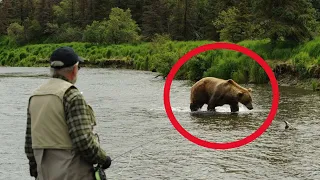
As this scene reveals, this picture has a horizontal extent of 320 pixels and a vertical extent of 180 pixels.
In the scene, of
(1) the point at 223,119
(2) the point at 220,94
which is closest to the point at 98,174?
(1) the point at 223,119

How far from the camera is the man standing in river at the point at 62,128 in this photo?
4.60m

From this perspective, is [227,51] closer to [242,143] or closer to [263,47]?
[263,47]

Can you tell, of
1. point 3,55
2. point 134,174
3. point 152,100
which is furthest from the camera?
point 3,55

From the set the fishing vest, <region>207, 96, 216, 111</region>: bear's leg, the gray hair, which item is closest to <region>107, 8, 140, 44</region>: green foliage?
<region>207, 96, 216, 111</region>: bear's leg

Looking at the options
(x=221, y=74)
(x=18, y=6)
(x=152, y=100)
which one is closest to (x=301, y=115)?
(x=152, y=100)

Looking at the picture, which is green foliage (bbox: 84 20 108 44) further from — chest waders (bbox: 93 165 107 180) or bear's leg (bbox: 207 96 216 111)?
chest waders (bbox: 93 165 107 180)

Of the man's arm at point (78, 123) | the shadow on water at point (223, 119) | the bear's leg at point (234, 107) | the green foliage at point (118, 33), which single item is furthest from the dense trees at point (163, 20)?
the man's arm at point (78, 123)

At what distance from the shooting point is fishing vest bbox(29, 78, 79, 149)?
4.61 metres

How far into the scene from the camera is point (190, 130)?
13594 millimetres

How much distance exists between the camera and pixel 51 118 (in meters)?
4.63

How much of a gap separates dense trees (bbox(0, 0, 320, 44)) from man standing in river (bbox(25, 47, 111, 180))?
24099 mm

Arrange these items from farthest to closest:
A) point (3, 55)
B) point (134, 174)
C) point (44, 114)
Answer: point (3, 55), point (134, 174), point (44, 114)

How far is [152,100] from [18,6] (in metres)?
83.4

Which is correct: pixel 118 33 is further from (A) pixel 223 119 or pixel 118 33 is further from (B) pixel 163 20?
(A) pixel 223 119
